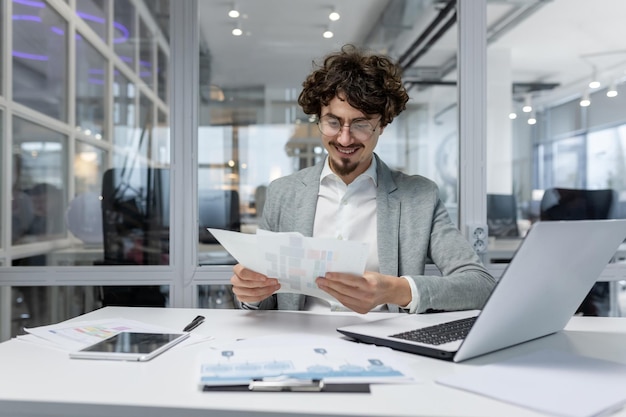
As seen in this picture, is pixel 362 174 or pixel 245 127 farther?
pixel 245 127

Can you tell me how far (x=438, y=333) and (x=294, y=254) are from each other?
0.31 m

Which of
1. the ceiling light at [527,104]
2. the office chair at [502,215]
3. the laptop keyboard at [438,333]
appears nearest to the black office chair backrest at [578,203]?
the office chair at [502,215]

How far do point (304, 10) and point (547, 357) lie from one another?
1915 mm

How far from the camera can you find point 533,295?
91 cm

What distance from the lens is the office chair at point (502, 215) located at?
2.36 m

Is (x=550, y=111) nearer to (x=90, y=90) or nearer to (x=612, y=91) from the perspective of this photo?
(x=612, y=91)

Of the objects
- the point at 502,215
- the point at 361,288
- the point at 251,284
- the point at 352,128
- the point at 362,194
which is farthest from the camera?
the point at 502,215

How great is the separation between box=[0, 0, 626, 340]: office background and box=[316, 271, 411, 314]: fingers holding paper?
4.00 ft

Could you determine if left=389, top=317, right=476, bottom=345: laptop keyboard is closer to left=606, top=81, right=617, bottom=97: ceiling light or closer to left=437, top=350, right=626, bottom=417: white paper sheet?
left=437, top=350, right=626, bottom=417: white paper sheet

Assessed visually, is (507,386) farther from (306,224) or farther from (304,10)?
(304,10)

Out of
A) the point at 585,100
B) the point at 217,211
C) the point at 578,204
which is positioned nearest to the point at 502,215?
the point at 578,204


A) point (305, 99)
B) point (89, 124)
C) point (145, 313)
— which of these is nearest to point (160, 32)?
point (89, 124)

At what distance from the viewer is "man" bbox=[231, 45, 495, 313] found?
1.64 metres

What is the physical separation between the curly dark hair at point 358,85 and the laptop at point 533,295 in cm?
78
